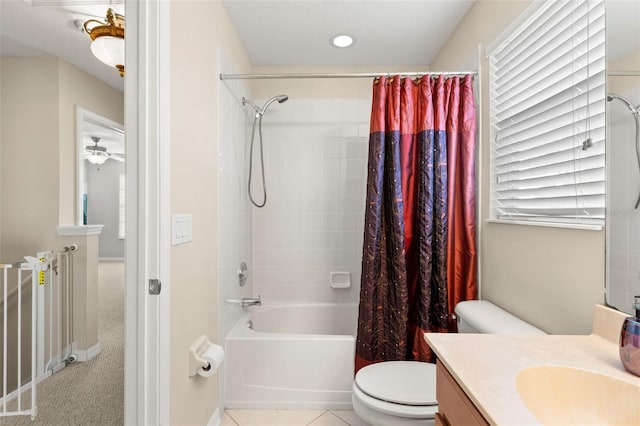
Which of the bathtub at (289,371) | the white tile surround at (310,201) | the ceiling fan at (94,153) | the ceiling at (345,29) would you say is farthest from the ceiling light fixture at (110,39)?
the ceiling fan at (94,153)

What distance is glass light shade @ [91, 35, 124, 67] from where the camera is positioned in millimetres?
1487

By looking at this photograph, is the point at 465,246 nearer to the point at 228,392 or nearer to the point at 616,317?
the point at 616,317

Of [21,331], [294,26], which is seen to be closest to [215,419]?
[21,331]

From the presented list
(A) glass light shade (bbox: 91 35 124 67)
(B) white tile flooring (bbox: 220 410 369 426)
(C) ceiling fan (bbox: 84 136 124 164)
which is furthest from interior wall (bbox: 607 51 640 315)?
(C) ceiling fan (bbox: 84 136 124 164)

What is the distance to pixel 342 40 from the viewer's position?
225 cm

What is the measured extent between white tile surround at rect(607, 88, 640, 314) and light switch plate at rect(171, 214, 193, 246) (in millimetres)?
1453

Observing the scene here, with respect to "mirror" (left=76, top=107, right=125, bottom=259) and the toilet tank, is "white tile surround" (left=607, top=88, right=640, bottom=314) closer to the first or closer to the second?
the toilet tank

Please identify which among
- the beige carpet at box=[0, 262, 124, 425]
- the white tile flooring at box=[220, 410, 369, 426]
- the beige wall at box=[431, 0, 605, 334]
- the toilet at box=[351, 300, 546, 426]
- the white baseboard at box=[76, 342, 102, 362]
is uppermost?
the beige wall at box=[431, 0, 605, 334]

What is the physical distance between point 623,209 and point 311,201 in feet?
6.59

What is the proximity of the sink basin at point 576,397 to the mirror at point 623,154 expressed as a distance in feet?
0.96

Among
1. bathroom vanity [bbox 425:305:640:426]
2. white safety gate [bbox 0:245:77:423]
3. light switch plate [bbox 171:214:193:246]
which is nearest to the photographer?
bathroom vanity [bbox 425:305:640:426]

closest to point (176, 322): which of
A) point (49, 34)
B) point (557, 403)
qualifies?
point (557, 403)

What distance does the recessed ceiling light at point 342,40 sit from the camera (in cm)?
222

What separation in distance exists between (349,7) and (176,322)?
1878 millimetres
